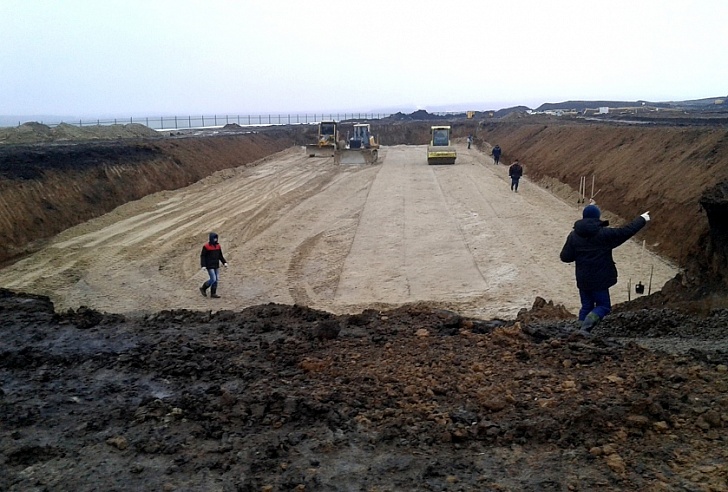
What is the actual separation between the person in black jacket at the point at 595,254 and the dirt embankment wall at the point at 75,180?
15.1 m

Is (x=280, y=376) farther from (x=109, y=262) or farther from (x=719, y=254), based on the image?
(x=109, y=262)

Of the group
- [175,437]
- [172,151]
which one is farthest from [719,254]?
[172,151]

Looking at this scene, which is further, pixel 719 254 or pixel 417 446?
pixel 719 254

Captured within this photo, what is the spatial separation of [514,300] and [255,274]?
6307mm

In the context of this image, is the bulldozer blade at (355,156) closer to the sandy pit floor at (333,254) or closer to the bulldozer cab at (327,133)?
the bulldozer cab at (327,133)

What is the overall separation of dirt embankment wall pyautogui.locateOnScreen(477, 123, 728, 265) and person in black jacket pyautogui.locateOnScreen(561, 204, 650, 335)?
2.99m

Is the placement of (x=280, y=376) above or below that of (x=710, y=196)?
below

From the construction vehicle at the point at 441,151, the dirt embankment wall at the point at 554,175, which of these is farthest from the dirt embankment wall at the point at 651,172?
the construction vehicle at the point at 441,151

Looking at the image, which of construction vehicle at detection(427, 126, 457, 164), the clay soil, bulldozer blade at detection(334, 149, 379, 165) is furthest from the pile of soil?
the clay soil

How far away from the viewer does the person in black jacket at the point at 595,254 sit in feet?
21.5

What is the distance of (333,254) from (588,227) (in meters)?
9.96

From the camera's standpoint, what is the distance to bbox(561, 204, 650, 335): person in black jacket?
6.56 meters

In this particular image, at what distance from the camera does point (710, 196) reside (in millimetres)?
7773

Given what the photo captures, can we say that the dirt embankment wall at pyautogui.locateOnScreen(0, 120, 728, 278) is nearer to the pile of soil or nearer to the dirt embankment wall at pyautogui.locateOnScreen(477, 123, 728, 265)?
the dirt embankment wall at pyautogui.locateOnScreen(477, 123, 728, 265)
